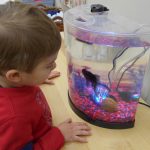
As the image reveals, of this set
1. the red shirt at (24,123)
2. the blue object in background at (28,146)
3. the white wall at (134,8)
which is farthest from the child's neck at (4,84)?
the white wall at (134,8)

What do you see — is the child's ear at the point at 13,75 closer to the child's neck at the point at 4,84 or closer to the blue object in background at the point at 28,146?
the child's neck at the point at 4,84

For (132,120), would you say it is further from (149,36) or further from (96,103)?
(149,36)

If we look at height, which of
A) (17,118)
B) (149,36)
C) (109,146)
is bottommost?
(109,146)

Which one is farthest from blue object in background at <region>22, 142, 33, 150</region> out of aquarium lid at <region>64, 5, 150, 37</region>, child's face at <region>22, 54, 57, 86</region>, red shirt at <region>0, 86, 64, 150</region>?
aquarium lid at <region>64, 5, 150, 37</region>

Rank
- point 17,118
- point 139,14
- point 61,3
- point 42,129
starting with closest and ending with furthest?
point 17,118 < point 42,129 < point 139,14 < point 61,3

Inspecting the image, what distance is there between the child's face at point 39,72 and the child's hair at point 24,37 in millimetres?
13

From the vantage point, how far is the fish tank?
2.24ft

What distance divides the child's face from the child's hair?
1cm

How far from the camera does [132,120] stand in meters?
0.74

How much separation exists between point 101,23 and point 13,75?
0.26 m

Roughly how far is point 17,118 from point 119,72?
29 centimetres

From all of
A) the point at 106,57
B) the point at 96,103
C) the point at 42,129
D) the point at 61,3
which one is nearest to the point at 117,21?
the point at 106,57

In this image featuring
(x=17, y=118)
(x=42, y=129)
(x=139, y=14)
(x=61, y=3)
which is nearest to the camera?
(x=17, y=118)

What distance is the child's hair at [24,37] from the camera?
0.55m
